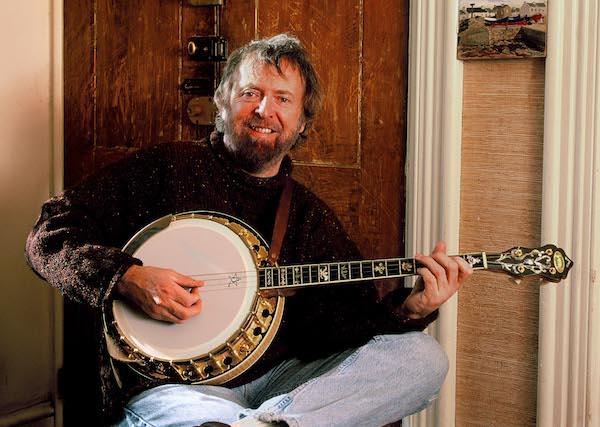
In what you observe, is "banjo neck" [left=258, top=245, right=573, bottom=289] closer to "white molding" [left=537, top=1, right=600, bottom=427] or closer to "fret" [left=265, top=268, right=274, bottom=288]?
"fret" [left=265, top=268, right=274, bottom=288]

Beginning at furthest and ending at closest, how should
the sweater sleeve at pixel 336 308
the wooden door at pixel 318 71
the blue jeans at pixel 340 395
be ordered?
the wooden door at pixel 318 71
the sweater sleeve at pixel 336 308
the blue jeans at pixel 340 395

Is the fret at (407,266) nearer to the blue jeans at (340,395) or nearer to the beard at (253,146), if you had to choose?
the blue jeans at (340,395)

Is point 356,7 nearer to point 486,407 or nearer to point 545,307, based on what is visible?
point 545,307

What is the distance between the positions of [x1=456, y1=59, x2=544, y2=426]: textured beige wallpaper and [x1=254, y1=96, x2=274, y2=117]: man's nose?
18.3 inches

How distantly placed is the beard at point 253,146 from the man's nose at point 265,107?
2 centimetres

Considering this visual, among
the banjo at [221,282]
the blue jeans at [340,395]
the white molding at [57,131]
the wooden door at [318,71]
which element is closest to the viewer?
the blue jeans at [340,395]

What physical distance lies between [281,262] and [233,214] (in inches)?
5.8

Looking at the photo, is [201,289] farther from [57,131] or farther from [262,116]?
[57,131]

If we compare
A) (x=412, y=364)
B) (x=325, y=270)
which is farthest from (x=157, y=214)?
(x=412, y=364)

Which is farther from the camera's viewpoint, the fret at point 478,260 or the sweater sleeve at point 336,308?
the sweater sleeve at point 336,308

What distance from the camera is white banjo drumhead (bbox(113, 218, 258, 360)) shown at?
1.86m

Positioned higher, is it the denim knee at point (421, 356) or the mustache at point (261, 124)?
the mustache at point (261, 124)

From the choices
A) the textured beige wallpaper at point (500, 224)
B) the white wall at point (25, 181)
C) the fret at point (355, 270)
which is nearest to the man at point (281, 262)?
the fret at point (355, 270)

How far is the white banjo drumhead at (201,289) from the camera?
1858 mm
